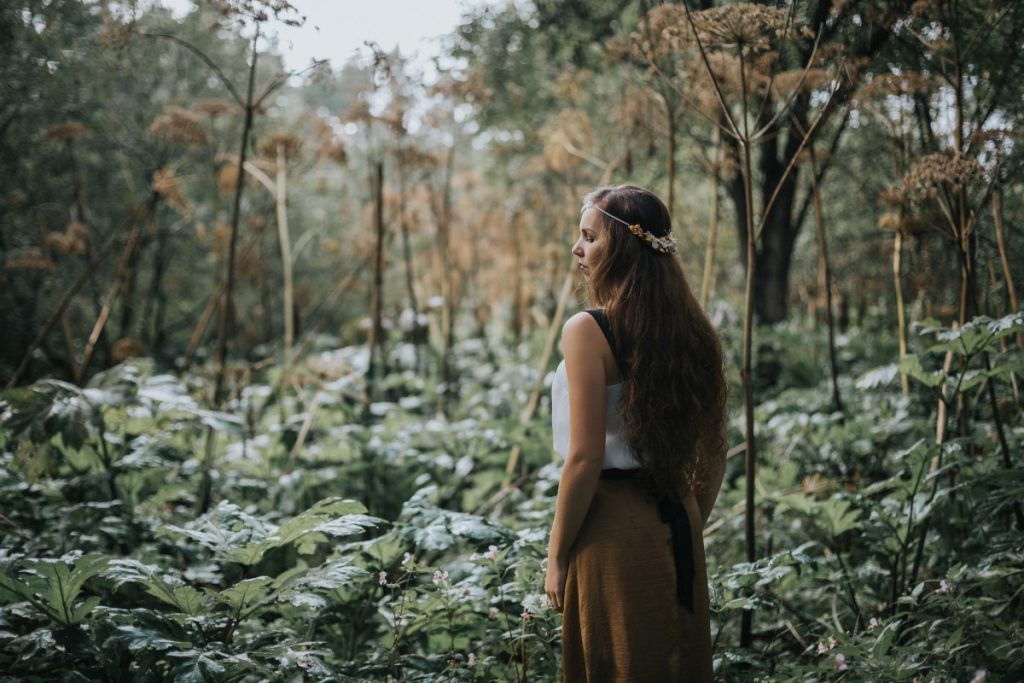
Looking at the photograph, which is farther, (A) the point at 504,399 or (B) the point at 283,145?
(A) the point at 504,399

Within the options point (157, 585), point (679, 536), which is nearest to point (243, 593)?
point (157, 585)

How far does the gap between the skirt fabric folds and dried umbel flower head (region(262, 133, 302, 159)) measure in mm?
4467

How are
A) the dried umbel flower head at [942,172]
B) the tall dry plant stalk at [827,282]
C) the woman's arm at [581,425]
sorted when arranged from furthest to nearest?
1. the tall dry plant stalk at [827,282]
2. the dried umbel flower head at [942,172]
3. the woman's arm at [581,425]

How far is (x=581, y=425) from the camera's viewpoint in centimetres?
205

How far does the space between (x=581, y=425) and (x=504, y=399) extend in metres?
4.42

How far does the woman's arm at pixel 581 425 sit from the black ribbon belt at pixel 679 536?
0.49ft

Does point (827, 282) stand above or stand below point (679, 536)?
above

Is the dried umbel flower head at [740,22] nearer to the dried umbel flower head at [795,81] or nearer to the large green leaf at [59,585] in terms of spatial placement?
the dried umbel flower head at [795,81]

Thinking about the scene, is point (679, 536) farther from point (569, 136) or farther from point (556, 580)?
point (569, 136)

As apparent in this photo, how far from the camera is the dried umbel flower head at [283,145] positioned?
5664 mm

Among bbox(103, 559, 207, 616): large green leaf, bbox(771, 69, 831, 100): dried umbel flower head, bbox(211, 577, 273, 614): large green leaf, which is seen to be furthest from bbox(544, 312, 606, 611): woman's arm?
bbox(771, 69, 831, 100): dried umbel flower head

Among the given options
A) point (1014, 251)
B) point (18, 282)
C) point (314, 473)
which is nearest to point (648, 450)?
point (314, 473)

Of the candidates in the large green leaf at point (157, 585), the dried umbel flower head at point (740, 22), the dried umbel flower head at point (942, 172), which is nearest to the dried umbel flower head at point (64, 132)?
the large green leaf at point (157, 585)

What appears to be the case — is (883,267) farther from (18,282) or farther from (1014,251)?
(18,282)
